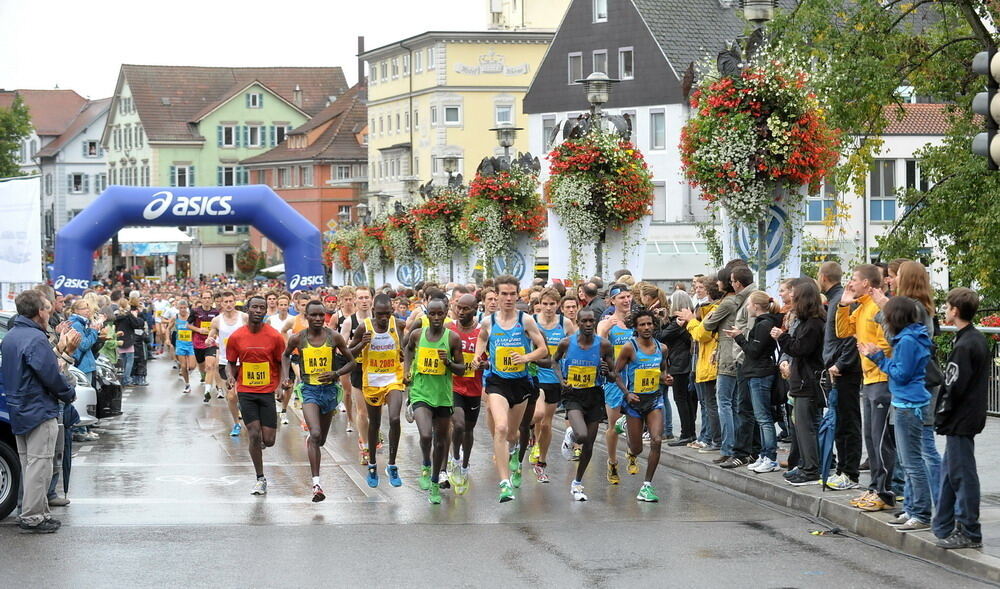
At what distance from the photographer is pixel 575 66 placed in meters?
68.8

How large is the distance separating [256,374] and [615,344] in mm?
3288

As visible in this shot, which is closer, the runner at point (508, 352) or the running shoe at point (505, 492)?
the running shoe at point (505, 492)

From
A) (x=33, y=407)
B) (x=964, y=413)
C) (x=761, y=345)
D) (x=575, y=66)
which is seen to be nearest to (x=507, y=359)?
(x=761, y=345)

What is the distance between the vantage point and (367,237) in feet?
169

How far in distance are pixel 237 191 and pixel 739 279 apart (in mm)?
26200

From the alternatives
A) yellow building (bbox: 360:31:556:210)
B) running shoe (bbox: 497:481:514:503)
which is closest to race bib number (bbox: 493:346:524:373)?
running shoe (bbox: 497:481:514:503)

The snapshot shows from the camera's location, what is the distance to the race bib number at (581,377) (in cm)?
1315

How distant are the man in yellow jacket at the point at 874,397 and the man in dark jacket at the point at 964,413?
50.9 inches

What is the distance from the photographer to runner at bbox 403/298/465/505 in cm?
1298

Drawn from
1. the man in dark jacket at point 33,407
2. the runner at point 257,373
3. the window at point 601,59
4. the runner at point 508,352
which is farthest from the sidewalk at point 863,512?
the window at point 601,59

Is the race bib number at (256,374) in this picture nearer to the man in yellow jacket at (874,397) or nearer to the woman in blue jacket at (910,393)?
the man in yellow jacket at (874,397)

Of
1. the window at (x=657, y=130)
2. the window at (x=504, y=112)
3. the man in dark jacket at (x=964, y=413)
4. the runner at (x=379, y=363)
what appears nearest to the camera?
the man in dark jacket at (x=964, y=413)

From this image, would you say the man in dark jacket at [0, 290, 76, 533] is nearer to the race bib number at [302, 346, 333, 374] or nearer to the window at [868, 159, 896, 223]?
the race bib number at [302, 346, 333, 374]

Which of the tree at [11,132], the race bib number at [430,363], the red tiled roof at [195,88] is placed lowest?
the race bib number at [430,363]
